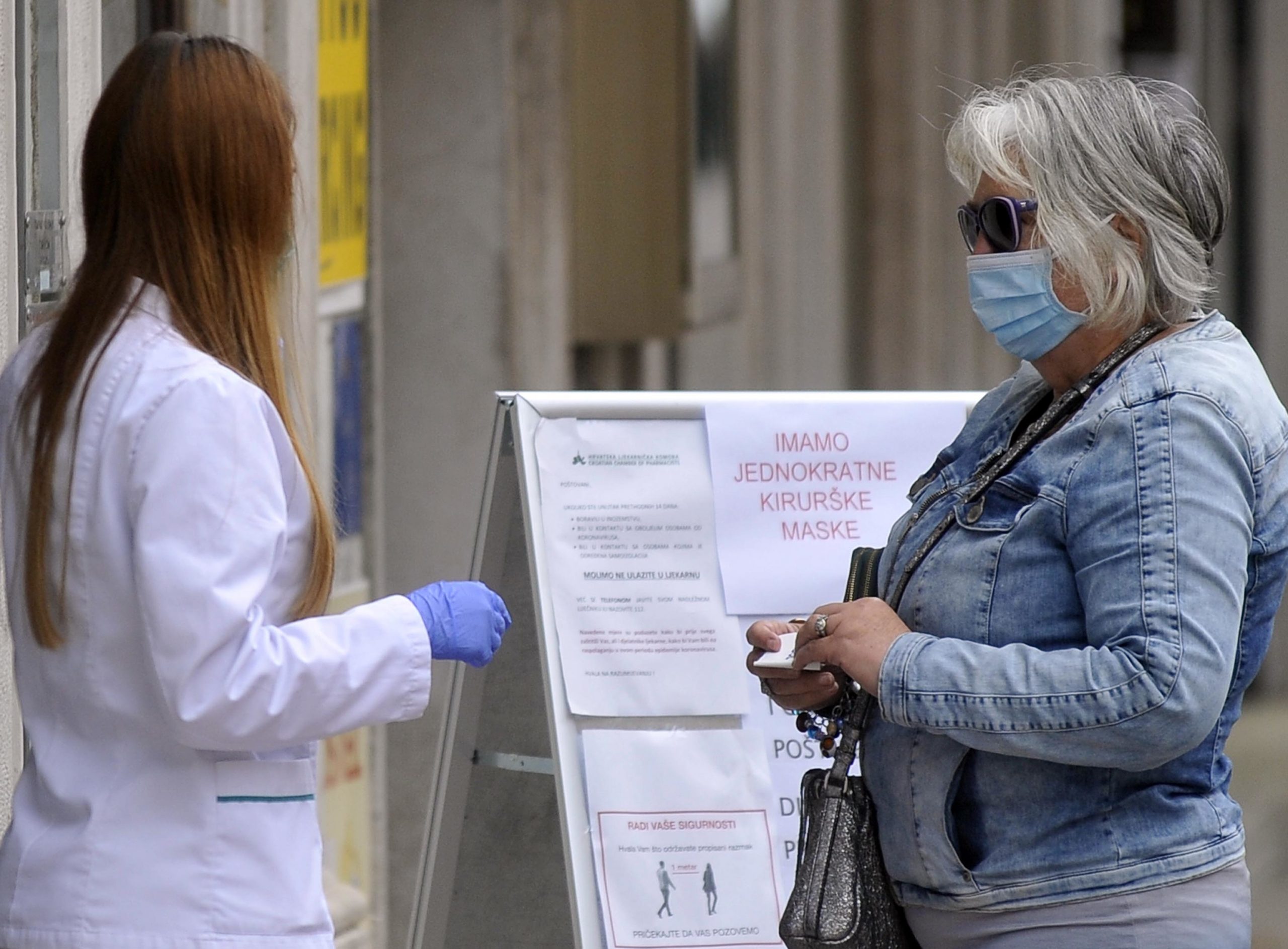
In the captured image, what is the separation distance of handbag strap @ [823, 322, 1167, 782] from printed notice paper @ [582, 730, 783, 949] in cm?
67

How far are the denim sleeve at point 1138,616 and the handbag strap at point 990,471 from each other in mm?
129

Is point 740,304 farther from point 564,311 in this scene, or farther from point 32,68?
point 32,68

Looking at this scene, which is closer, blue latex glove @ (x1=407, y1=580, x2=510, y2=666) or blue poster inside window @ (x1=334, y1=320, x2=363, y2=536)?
blue latex glove @ (x1=407, y1=580, x2=510, y2=666)

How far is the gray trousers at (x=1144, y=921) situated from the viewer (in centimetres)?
202

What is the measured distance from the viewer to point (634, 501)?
2.96m

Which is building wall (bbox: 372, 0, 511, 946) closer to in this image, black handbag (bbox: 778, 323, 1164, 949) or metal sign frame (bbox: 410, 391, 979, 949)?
metal sign frame (bbox: 410, 391, 979, 949)

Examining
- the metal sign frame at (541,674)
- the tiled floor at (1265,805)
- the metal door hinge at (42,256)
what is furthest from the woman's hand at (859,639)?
the tiled floor at (1265,805)

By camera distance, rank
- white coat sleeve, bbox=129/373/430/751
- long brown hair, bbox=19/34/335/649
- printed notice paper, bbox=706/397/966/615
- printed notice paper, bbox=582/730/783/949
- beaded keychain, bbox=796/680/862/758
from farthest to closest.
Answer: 1. printed notice paper, bbox=706/397/966/615
2. printed notice paper, bbox=582/730/783/949
3. beaded keychain, bbox=796/680/862/758
4. long brown hair, bbox=19/34/335/649
5. white coat sleeve, bbox=129/373/430/751

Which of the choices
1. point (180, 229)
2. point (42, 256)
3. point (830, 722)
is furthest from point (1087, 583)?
point (42, 256)

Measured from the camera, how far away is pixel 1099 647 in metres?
1.95

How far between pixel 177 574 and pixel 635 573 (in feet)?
4.01

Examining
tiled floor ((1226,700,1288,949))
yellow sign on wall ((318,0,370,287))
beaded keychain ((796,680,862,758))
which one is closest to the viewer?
beaded keychain ((796,680,862,758))

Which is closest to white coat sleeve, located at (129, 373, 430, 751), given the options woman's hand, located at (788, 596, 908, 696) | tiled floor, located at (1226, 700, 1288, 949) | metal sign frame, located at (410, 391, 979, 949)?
woman's hand, located at (788, 596, 908, 696)

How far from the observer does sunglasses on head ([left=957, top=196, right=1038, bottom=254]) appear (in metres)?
2.15
